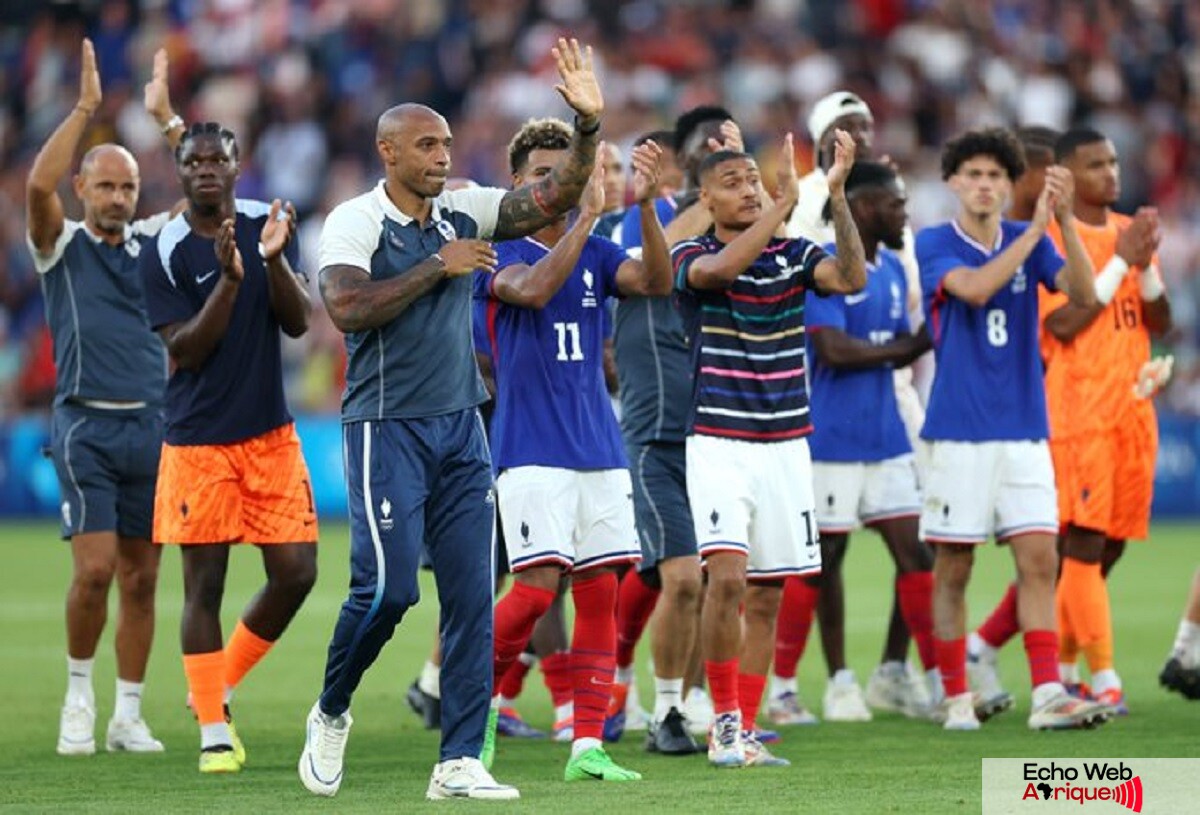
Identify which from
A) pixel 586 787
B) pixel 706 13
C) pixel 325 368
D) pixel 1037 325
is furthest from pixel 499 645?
pixel 706 13

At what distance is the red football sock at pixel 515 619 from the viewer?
32.4ft

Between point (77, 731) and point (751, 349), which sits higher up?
point (751, 349)

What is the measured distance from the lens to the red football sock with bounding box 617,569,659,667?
38.1 feet

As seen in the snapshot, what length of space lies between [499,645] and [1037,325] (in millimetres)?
3376

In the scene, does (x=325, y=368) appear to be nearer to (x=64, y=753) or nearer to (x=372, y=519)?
(x=64, y=753)

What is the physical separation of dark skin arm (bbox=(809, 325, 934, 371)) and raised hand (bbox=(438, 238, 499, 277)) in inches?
141

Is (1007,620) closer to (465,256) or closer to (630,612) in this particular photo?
(630,612)

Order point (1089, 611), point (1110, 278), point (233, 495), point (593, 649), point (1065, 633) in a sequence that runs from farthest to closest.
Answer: point (1065, 633) → point (1089, 611) → point (1110, 278) → point (233, 495) → point (593, 649)

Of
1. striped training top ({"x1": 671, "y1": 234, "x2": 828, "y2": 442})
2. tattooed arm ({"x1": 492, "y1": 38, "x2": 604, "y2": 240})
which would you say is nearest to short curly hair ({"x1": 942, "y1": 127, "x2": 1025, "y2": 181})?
striped training top ({"x1": 671, "y1": 234, "x2": 828, "y2": 442})

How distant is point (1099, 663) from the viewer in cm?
1188

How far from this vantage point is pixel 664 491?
11117 mm

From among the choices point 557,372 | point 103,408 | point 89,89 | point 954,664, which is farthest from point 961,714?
point 89,89

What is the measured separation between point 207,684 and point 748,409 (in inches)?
108

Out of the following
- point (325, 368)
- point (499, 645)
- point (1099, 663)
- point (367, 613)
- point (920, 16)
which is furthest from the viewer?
point (920, 16)
